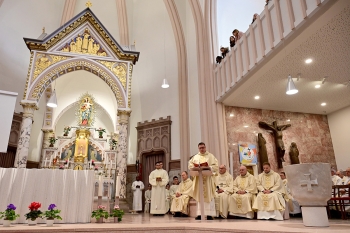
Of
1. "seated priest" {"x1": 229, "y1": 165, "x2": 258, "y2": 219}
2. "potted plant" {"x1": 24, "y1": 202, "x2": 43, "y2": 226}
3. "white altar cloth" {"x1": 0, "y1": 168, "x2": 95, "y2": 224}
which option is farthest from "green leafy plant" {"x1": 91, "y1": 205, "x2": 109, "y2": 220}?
"seated priest" {"x1": 229, "y1": 165, "x2": 258, "y2": 219}

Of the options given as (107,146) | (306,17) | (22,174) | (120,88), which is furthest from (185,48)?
(22,174)

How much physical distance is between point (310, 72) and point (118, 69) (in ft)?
23.7

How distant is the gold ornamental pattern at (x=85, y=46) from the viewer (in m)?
11.2

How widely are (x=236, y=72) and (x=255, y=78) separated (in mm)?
833

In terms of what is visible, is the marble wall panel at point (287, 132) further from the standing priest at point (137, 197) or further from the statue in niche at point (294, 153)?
the standing priest at point (137, 197)

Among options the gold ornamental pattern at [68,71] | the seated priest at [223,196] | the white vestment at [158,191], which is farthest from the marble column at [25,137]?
the seated priest at [223,196]

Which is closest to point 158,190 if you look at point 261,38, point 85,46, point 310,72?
point 261,38

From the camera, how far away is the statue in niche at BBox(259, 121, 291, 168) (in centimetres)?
1019

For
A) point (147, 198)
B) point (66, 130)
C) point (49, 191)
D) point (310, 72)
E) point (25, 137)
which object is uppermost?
point (66, 130)

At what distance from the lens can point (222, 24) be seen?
11617mm

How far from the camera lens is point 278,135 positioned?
1035 cm

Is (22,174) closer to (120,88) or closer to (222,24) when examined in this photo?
(120,88)

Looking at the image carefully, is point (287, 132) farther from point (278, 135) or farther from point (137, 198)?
point (137, 198)

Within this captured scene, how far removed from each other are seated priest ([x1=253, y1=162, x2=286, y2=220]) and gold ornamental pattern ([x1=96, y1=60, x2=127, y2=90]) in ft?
22.0
